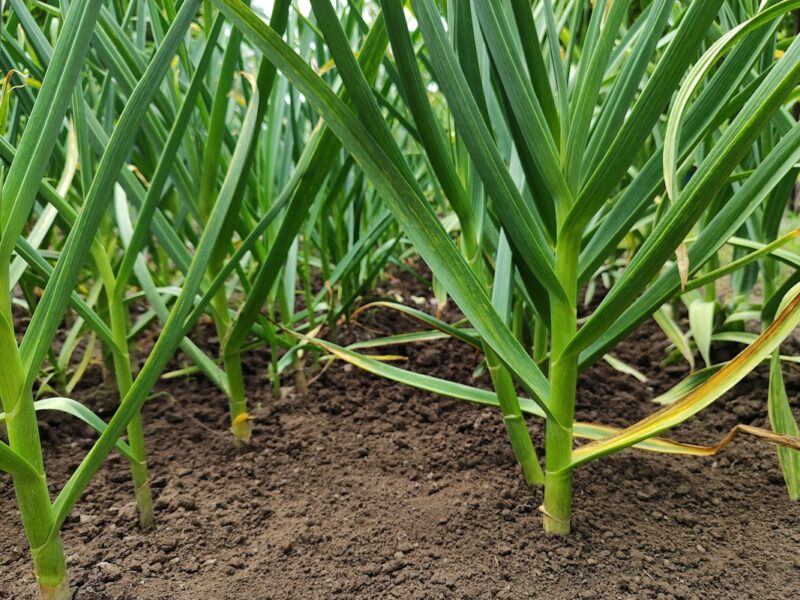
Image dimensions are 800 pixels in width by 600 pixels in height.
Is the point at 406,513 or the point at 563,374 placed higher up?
the point at 563,374

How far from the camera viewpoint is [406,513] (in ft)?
2.68

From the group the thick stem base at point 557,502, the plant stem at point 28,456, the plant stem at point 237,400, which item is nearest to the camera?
the plant stem at point 28,456

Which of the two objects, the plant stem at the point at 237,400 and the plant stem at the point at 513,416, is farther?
the plant stem at the point at 237,400

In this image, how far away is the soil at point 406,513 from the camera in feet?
2.32

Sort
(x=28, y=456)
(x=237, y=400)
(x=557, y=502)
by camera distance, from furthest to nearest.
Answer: (x=237, y=400) → (x=557, y=502) → (x=28, y=456)

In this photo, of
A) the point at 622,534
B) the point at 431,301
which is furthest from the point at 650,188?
the point at 431,301

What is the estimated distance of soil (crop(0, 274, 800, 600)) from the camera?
71 cm

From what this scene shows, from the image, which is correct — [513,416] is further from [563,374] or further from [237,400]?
[237,400]

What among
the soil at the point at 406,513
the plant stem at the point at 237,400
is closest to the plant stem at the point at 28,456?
the soil at the point at 406,513

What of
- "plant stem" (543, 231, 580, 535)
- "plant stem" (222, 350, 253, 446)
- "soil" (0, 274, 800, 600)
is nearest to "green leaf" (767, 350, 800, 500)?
"soil" (0, 274, 800, 600)

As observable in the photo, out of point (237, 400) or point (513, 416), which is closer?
point (513, 416)

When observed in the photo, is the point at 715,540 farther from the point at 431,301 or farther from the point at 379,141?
the point at 431,301

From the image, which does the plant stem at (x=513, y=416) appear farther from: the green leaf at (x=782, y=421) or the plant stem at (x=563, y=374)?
the green leaf at (x=782, y=421)

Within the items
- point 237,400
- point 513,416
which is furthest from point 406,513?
point 237,400
